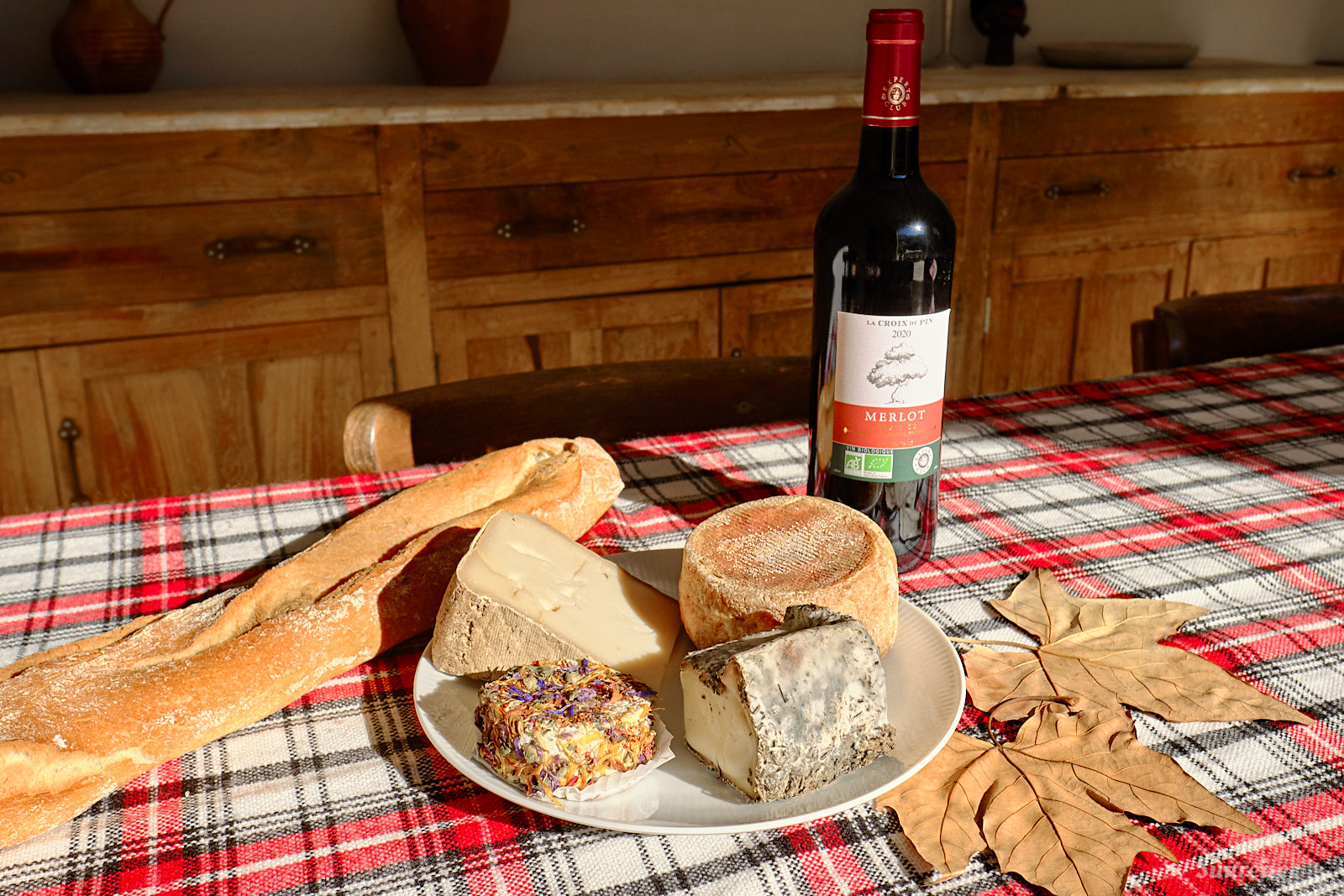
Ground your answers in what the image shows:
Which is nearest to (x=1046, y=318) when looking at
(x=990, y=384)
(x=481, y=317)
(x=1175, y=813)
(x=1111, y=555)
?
(x=990, y=384)

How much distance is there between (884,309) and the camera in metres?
0.73

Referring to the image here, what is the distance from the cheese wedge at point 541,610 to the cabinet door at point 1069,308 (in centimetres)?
213

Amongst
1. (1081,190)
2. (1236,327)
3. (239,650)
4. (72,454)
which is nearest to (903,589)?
(239,650)

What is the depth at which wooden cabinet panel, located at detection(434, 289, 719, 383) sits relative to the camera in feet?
7.14

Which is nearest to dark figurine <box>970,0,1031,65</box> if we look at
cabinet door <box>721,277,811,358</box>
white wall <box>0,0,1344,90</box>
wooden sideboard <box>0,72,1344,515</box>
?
white wall <box>0,0,1344,90</box>

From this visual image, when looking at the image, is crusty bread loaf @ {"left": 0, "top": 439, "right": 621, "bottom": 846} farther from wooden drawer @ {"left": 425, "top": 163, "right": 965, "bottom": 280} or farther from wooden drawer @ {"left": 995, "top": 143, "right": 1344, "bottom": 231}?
wooden drawer @ {"left": 995, "top": 143, "right": 1344, "bottom": 231}

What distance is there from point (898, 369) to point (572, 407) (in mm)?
537

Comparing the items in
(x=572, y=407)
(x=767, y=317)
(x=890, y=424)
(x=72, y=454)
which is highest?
(x=890, y=424)

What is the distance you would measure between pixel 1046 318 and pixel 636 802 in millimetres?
2423

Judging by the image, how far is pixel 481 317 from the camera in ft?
7.11

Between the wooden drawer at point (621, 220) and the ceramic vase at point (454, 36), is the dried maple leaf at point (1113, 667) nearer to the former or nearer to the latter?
the wooden drawer at point (621, 220)

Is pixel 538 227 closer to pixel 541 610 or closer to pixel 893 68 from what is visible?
pixel 893 68

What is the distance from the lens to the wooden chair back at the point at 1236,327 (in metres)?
1.41

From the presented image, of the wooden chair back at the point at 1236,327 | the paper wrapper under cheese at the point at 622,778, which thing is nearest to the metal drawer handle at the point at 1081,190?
the wooden chair back at the point at 1236,327
